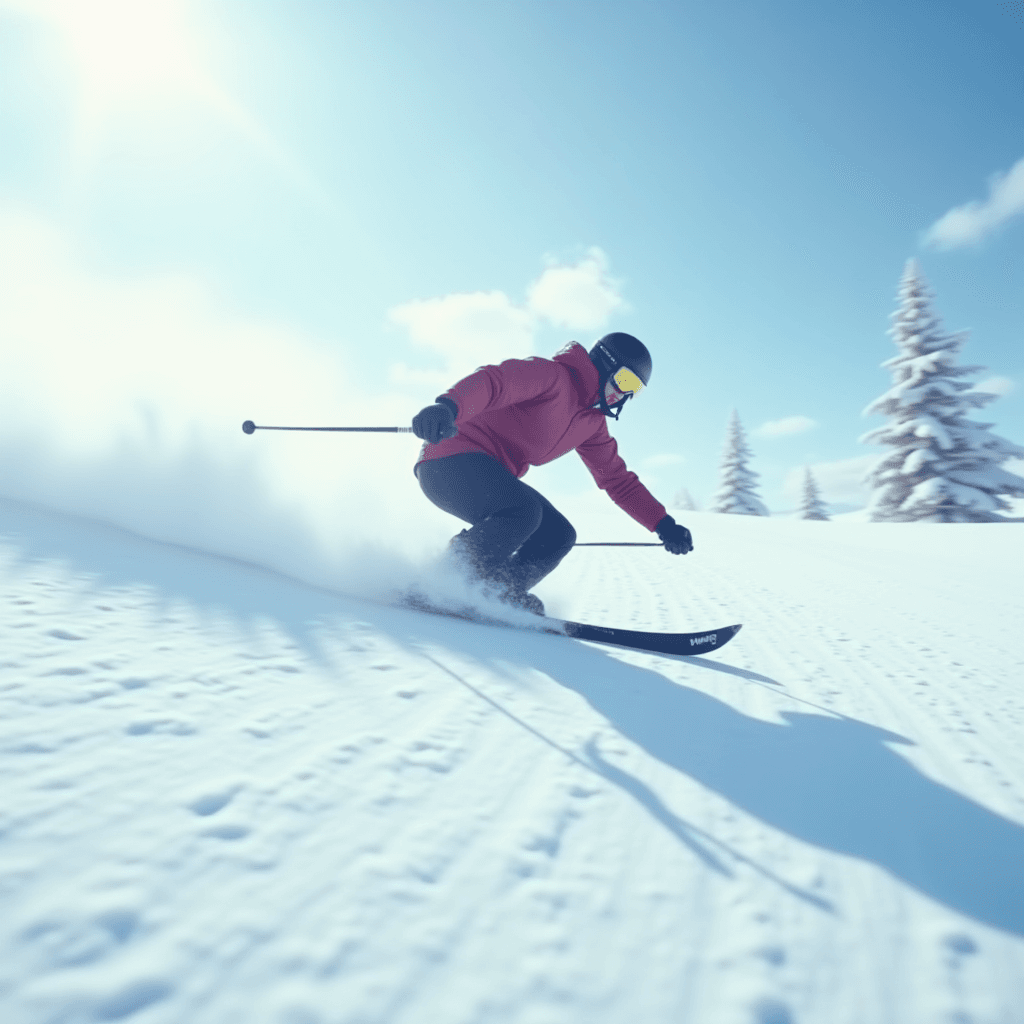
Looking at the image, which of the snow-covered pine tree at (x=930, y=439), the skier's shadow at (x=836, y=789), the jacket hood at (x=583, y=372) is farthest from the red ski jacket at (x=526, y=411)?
the snow-covered pine tree at (x=930, y=439)

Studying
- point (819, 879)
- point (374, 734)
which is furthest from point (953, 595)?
point (374, 734)

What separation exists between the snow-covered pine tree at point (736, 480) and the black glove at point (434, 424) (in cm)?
2698

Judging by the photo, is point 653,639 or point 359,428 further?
point 359,428

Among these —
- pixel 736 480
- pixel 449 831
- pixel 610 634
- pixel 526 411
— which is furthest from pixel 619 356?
pixel 736 480

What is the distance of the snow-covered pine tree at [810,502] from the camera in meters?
28.5

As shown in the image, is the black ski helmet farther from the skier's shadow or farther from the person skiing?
the skier's shadow

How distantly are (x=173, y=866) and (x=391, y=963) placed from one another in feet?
1.21

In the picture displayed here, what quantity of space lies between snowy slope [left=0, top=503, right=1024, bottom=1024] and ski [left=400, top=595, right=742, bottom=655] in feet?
2.49

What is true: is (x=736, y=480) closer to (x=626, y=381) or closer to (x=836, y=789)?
(x=626, y=381)

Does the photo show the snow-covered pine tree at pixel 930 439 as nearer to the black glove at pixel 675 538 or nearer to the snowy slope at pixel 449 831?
the black glove at pixel 675 538

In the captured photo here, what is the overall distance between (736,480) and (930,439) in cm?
1003

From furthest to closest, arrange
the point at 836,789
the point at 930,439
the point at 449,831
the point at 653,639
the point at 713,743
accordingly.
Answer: the point at 930,439 → the point at 653,639 → the point at 713,743 → the point at 836,789 → the point at 449,831

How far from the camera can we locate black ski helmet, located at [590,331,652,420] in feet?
12.3

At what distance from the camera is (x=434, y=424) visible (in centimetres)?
306
